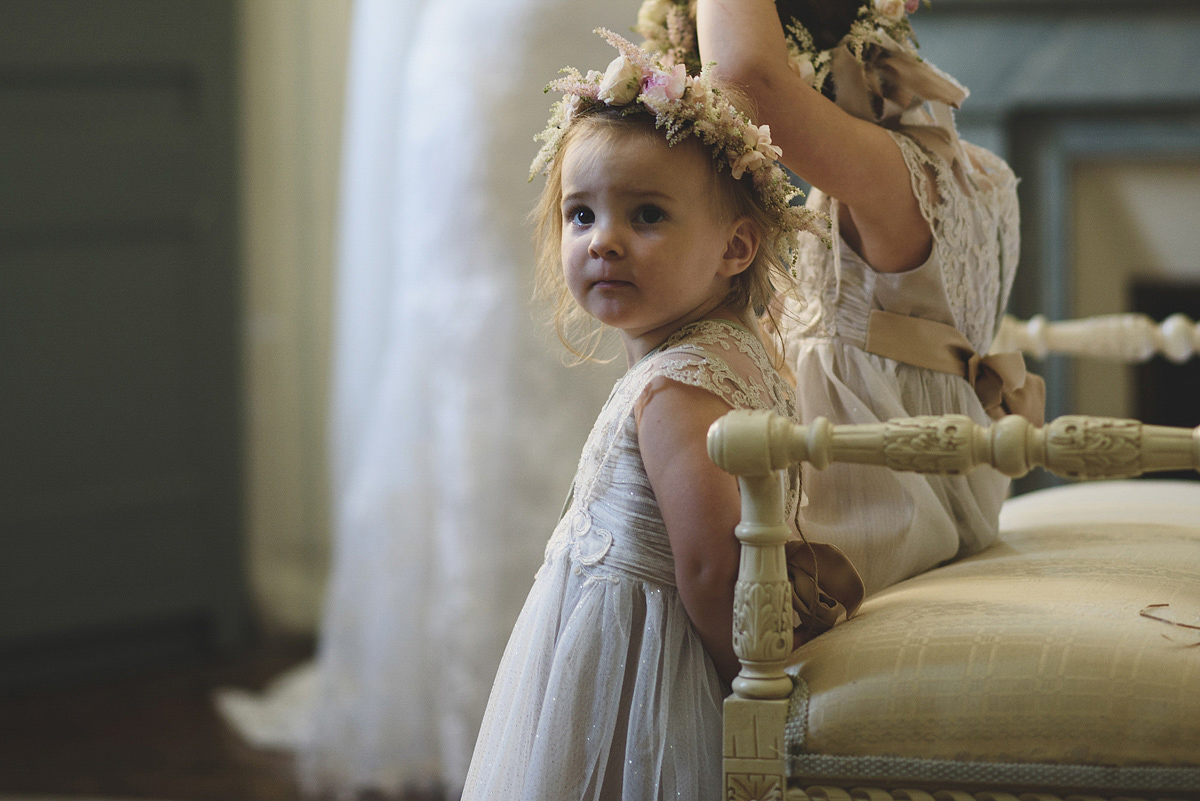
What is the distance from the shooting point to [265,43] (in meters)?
2.96

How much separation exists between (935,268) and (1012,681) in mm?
400

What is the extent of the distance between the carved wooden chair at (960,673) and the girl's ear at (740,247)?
207 millimetres

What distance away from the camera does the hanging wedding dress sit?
1.91m

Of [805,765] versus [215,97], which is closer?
[805,765]

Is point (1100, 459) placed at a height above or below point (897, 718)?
above

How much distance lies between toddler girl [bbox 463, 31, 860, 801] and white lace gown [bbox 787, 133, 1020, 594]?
0.13 m

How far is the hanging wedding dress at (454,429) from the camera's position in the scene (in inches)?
75.2

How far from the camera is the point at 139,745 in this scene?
2279mm

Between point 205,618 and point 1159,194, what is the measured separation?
7.88 feet

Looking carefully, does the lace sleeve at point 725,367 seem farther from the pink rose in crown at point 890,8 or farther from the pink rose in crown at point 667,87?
the pink rose in crown at point 890,8

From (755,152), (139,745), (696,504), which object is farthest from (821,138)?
(139,745)

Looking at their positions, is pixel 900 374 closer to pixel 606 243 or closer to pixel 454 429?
pixel 606 243

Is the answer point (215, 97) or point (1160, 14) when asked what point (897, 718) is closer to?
point (1160, 14)

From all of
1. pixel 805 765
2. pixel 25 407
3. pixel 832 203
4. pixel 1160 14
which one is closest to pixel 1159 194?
pixel 1160 14
